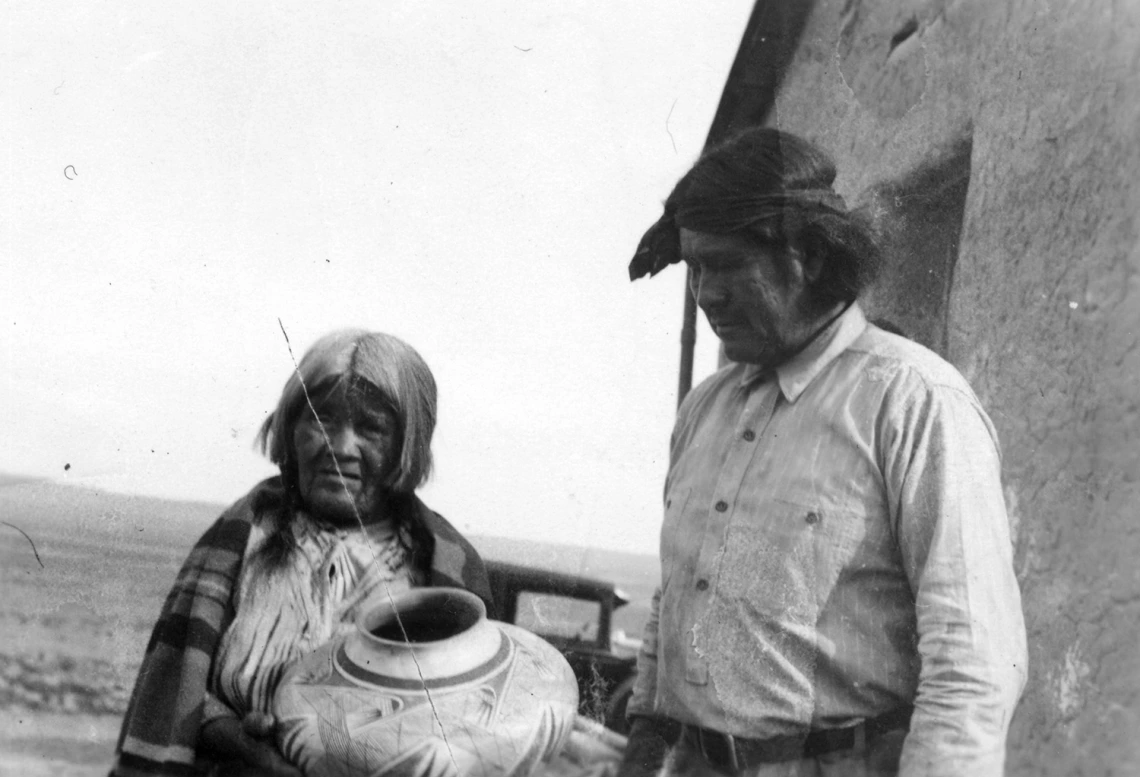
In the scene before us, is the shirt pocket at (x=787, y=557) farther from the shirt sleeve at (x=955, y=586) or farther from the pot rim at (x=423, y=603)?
the pot rim at (x=423, y=603)

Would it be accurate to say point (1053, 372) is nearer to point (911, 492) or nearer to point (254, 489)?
point (911, 492)

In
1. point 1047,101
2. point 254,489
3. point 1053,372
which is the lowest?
point 254,489

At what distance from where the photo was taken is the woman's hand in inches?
84.7

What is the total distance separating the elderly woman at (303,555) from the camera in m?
2.23

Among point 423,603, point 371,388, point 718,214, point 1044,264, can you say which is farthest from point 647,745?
point 1044,264

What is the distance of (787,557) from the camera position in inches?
78.7

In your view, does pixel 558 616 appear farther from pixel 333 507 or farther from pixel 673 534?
pixel 333 507

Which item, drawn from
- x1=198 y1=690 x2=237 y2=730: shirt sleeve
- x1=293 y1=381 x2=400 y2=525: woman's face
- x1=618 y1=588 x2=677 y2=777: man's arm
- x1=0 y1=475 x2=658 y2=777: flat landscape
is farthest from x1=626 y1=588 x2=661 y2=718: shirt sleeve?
x1=198 y1=690 x2=237 y2=730: shirt sleeve

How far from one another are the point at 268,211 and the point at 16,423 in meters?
0.75

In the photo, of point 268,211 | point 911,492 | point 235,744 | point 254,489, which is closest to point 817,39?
point 911,492

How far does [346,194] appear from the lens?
2.38 meters

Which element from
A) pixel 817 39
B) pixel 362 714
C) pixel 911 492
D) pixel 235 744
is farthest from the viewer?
pixel 817 39

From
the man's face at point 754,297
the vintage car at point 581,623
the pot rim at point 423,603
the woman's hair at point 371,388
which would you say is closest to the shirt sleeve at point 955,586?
the man's face at point 754,297

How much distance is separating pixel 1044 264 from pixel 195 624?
1.81 metres
